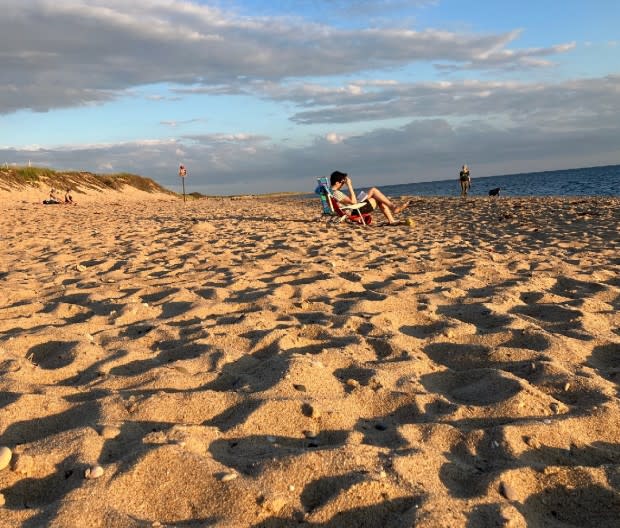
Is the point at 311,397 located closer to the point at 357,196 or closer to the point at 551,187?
the point at 357,196

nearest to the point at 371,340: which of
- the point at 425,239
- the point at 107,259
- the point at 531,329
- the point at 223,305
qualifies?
the point at 531,329

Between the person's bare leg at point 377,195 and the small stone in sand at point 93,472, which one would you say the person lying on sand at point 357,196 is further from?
the small stone in sand at point 93,472

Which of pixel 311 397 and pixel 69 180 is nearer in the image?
pixel 311 397

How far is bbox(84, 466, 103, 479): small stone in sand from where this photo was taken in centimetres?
170

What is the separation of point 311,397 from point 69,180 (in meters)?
30.5

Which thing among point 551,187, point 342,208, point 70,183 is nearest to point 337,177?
point 342,208

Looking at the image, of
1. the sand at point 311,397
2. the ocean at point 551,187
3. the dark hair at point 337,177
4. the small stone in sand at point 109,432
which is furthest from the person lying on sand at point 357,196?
the ocean at point 551,187

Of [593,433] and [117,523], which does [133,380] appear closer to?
[117,523]

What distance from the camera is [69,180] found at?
A: 96.3 ft

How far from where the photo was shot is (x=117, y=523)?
150 centimetres

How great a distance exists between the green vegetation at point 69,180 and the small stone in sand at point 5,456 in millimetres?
24795

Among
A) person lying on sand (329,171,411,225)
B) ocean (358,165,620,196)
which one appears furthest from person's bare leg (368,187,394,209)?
ocean (358,165,620,196)

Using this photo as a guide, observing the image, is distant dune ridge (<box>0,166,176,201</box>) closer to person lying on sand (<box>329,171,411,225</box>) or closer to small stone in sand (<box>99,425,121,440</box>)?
person lying on sand (<box>329,171,411,225</box>)

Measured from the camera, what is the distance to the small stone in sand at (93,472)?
170 cm
